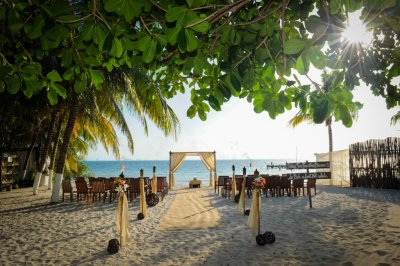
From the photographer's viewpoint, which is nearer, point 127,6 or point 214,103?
point 127,6

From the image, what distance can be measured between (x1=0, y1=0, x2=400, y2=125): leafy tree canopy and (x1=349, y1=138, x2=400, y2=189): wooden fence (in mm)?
14331

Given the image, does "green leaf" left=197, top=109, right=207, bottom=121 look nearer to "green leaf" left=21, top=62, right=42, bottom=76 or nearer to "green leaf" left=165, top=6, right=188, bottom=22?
"green leaf" left=21, top=62, right=42, bottom=76

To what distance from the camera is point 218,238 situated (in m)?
6.20

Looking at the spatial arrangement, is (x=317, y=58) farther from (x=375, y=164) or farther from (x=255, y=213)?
(x=375, y=164)

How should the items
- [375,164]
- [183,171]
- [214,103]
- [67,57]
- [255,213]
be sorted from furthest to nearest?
[183,171], [375,164], [255,213], [214,103], [67,57]

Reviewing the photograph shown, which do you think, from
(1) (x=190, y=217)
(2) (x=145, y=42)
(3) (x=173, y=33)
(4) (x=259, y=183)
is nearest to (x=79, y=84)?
(2) (x=145, y=42)

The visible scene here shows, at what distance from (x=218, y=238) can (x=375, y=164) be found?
12.7 m

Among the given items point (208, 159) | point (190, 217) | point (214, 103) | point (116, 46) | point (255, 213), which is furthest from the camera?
point (208, 159)

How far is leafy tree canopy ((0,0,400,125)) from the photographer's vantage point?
1672 mm

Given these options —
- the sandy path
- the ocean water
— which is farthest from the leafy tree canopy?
the ocean water

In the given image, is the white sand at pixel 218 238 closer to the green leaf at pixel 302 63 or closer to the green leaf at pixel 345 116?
the green leaf at pixel 345 116

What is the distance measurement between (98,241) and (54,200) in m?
6.54

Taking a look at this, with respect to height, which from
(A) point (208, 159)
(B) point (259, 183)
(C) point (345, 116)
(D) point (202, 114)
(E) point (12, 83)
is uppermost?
(E) point (12, 83)

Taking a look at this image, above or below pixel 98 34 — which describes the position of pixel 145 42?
below
